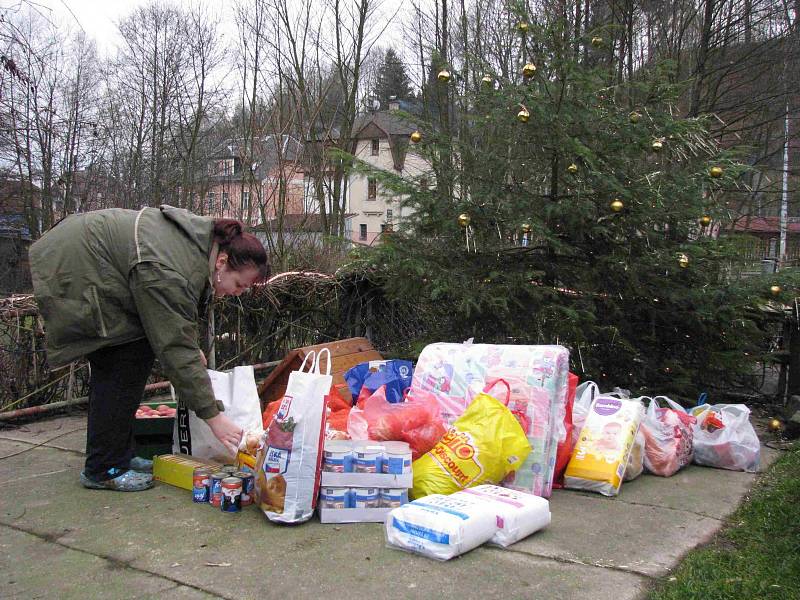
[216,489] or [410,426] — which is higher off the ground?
[410,426]

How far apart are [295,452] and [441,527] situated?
2.35 feet

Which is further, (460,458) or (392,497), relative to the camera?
(460,458)

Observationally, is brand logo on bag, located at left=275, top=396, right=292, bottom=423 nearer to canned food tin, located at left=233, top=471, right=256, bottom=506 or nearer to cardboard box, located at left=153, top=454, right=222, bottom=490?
canned food tin, located at left=233, top=471, right=256, bottom=506

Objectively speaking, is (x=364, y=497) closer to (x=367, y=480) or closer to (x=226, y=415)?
(x=367, y=480)

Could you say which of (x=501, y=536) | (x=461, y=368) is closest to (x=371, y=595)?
(x=501, y=536)

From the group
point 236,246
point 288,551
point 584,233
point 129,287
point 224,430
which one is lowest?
point 288,551

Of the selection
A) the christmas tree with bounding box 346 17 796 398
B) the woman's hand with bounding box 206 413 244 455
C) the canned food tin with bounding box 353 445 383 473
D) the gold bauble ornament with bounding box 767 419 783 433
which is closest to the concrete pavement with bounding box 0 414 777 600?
the canned food tin with bounding box 353 445 383 473

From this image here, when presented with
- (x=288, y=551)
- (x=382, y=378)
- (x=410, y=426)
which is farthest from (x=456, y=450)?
(x=382, y=378)

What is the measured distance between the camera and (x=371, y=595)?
2.25m

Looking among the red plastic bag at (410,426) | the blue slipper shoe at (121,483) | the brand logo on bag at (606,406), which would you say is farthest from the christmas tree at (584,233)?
the blue slipper shoe at (121,483)

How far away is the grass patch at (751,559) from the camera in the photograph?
2.29 metres

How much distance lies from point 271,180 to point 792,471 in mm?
8831

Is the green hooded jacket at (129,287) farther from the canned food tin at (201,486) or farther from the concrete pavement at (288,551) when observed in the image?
the concrete pavement at (288,551)

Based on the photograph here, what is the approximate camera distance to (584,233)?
5219 mm
